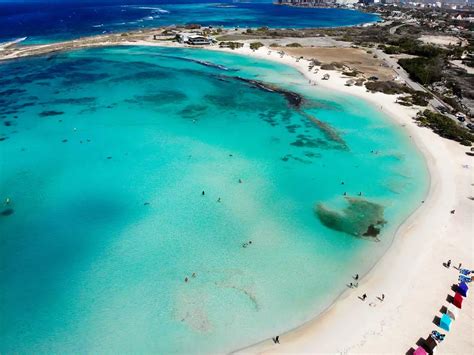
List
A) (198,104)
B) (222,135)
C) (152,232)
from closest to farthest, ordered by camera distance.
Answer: (152,232) < (222,135) < (198,104)

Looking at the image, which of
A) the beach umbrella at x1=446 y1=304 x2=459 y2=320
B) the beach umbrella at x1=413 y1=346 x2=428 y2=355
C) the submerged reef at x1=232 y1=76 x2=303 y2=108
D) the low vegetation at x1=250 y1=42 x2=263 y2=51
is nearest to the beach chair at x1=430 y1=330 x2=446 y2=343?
the beach umbrella at x1=413 y1=346 x2=428 y2=355

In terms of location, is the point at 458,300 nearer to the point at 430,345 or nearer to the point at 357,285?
the point at 430,345

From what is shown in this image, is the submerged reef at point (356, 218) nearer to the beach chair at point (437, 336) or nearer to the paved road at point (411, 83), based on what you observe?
the beach chair at point (437, 336)

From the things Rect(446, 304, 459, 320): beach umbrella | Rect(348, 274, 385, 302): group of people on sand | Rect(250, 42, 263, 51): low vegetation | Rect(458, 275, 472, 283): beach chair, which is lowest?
Rect(250, 42, 263, 51): low vegetation

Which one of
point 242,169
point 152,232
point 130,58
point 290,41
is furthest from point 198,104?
point 290,41

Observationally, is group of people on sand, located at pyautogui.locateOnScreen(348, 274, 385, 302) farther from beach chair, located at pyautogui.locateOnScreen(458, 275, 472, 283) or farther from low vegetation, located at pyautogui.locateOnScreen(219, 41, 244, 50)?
low vegetation, located at pyautogui.locateOnScreen(219, 41, 244, 50)

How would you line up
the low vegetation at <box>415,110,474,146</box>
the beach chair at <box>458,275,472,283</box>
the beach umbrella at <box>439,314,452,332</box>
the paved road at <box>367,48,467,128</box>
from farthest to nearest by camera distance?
the paved road at <box>367,48,467,128</box> → the low vegetation at <box>415,110,474,146</box> → the beach chair at <box>458,275,472,283</box> → the beach umbrella at <box>439,314,452,332</box>

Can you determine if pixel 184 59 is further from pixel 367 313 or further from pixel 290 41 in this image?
pixel 367 313
